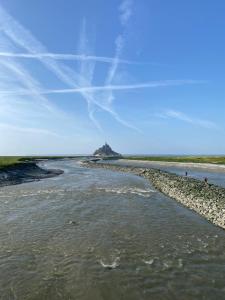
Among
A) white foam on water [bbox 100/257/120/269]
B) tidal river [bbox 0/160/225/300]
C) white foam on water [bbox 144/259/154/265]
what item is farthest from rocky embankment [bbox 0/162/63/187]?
white foam on water [bbox 144/259/154/265]

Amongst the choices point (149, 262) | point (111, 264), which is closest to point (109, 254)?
point (111, 264)

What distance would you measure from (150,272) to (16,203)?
2205 centimetres

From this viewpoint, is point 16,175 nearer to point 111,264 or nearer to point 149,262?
point 111,264

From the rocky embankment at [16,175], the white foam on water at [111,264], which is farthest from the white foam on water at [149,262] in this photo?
the rocky embankment at [16,175]

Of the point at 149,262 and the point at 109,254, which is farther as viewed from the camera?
the point at 109,254

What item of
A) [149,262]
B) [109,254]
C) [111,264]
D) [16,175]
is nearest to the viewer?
[111,264]

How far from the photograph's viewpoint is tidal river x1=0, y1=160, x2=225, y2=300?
13.2 metres

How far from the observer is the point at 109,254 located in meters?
17.3

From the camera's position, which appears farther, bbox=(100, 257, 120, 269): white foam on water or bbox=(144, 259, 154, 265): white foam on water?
bbox=(144, 259, 154, 265): white foam on water

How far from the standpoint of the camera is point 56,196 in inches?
1506

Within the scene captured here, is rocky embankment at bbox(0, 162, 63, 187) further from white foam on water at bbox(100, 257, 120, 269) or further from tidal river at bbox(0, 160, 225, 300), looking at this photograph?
white foam on water at bbox(100, 257, 120, 269)

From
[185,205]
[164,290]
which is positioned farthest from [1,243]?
[185,205]

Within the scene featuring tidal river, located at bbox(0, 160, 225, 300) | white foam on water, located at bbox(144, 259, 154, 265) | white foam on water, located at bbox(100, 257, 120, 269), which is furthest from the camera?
white foam on water, located at bbox(144, 259, 154, 265)

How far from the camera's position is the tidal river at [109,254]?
43.2ft
